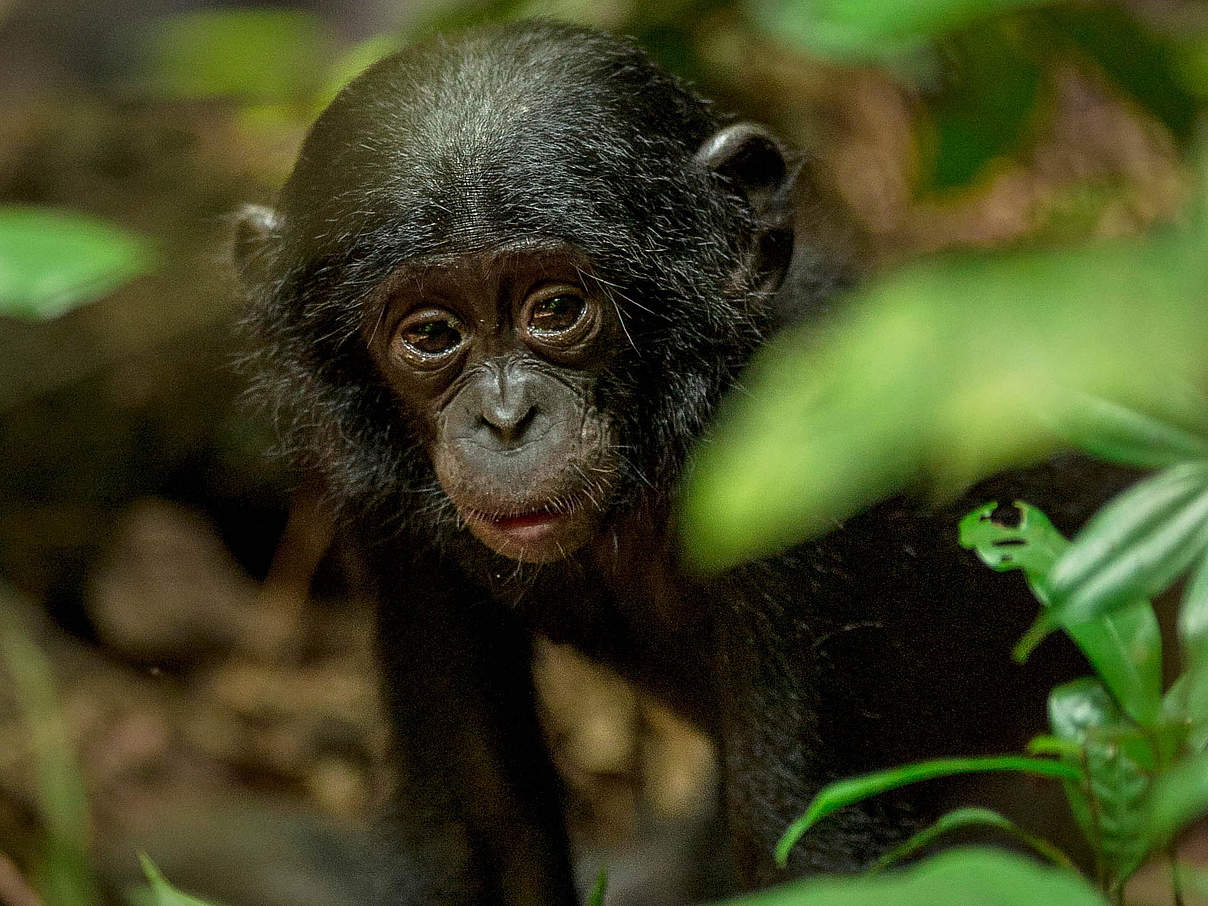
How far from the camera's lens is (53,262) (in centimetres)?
310

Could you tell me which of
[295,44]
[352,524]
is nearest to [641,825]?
[352,524]

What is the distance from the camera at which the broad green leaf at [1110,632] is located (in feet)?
6.79

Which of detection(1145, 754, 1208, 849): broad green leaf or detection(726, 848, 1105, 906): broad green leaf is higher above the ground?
detection(726, 848, 1105, 906): broad green leaf

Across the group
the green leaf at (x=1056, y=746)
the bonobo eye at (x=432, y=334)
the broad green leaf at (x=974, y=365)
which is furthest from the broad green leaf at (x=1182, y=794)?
the bonobo eye at (x=432, y=334)

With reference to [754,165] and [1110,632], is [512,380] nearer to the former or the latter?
[754,165]

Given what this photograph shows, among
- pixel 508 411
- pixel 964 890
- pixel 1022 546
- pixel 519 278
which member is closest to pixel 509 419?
pixel 508 411

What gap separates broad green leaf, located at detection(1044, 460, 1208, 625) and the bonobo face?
152 cm

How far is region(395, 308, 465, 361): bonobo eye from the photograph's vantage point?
3.28 m

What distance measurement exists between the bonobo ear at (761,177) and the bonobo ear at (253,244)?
115cm

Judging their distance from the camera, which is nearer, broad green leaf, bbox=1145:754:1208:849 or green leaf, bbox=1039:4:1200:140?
broad green leaf, bbox=1145:754:1208:849

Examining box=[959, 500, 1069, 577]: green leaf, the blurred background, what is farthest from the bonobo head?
box=[959, 500, 1069, 577]: green leaf

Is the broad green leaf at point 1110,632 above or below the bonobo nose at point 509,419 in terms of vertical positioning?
above

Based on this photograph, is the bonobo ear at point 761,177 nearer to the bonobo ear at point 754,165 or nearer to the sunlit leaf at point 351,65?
the bonobo ear at point 754,165

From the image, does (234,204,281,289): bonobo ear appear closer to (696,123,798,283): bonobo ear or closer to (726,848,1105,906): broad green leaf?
(696,123,798,283): bonobo ear
